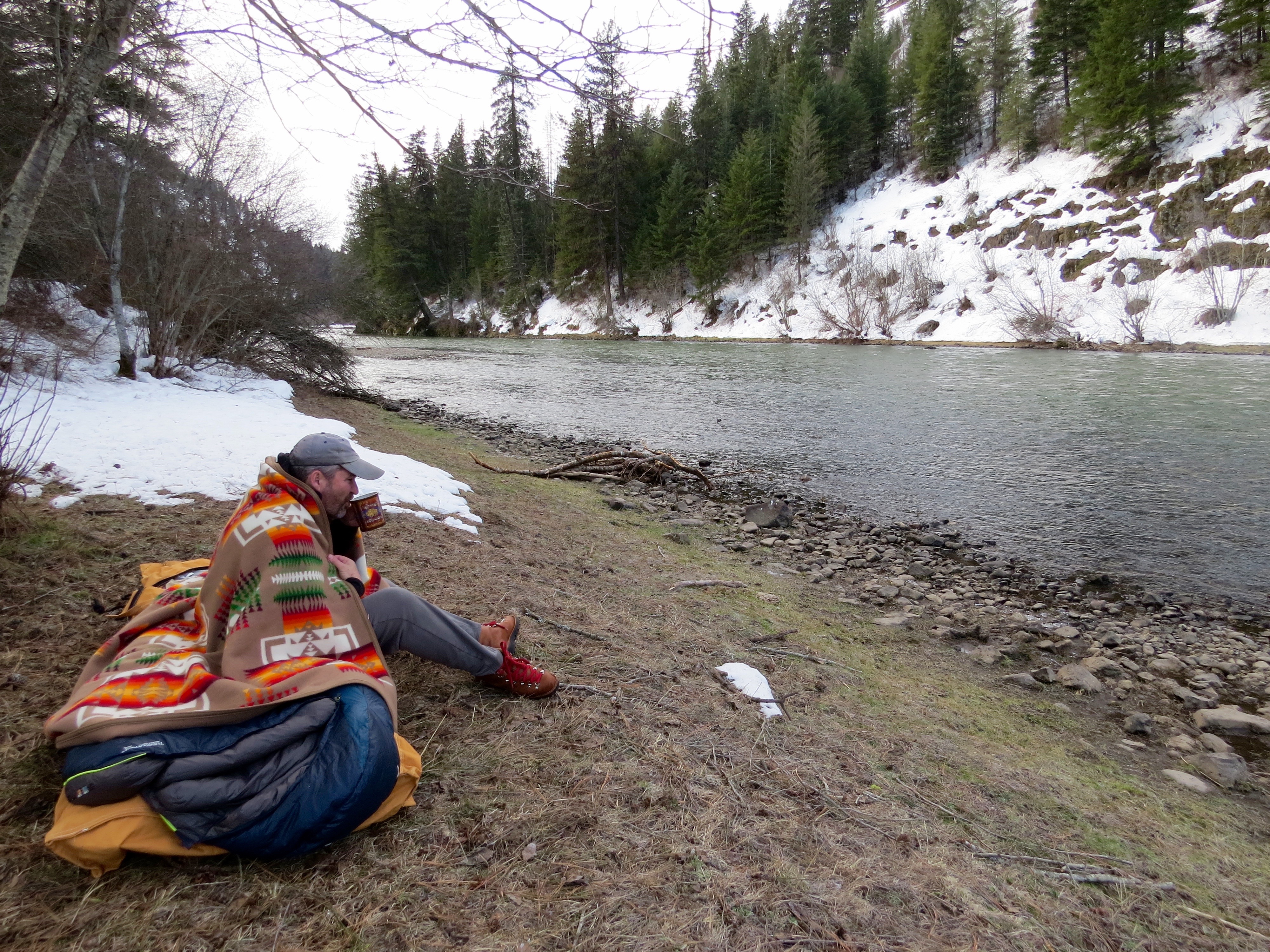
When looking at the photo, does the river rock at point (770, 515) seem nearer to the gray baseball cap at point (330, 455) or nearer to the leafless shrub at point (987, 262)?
the gray baseball cap at point (330, 455)

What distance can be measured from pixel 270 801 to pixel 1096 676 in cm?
529

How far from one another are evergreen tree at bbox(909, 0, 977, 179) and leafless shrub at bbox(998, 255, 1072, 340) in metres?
18.3

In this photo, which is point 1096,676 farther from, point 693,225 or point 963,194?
point 693,225

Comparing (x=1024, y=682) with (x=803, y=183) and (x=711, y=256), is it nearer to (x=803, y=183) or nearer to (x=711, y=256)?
(x=711, y=256)

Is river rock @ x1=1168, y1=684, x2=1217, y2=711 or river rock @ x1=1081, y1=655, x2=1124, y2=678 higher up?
river rock @ x1=1081, y1=655, x2=1124, y2=678

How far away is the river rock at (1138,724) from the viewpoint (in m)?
4.05

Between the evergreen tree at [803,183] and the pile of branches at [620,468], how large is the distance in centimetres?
3747

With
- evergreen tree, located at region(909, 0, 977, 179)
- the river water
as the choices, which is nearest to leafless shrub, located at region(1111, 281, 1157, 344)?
the river water

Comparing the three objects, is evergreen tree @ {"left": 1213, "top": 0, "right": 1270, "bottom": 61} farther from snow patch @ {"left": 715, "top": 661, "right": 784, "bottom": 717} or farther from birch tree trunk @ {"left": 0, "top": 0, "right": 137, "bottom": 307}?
birch tree trunk @ {"left": 0, "top": 0, "right": 137, "bottom": 307}

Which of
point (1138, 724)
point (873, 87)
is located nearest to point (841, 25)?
point (873, 87)

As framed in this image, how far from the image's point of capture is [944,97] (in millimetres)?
46031

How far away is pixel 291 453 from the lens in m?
2.70

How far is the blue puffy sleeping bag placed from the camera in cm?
192

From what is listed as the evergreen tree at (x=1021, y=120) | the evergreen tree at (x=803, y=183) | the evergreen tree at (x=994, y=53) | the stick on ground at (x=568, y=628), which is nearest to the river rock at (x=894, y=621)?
the stick on ground at (x=568, y=628)
